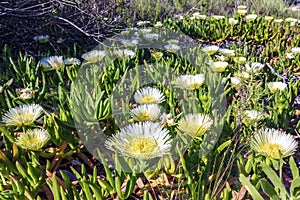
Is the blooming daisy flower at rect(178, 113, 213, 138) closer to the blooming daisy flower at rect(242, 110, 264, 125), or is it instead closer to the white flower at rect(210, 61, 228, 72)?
the blooming daisy flower at rect(242, 110, 264, 125)

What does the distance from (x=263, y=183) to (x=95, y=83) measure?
793 mm

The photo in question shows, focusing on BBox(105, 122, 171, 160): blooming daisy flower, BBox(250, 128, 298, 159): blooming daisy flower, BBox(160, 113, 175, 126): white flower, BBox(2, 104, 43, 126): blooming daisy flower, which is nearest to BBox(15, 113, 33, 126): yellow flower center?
BBox(2, 104, 43, 126): blooming daisy flower

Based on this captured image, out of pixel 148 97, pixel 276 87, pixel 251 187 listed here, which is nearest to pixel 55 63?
pixel 148 97

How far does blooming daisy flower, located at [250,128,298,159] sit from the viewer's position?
853 millimetres

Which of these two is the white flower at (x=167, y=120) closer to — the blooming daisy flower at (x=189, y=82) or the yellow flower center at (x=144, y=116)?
the yellow flower center at (x=144, y=116)

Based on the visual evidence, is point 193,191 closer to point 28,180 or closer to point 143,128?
point 143,128

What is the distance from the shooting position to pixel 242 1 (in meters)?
5.21

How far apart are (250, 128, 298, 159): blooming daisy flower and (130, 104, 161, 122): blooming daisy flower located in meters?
0.26

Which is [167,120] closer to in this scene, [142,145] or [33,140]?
[142,145]

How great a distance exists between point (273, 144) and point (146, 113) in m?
0.34

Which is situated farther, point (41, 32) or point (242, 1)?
point (242, 1)

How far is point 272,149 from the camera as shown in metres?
0.87

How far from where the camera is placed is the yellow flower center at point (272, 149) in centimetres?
84

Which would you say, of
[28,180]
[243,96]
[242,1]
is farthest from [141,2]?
[28,180]
